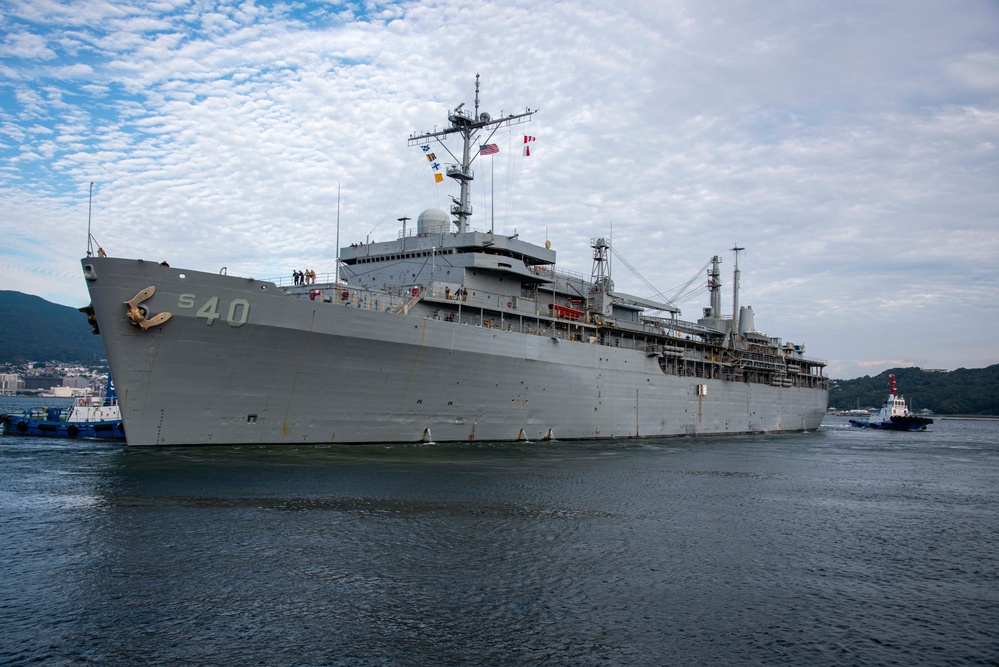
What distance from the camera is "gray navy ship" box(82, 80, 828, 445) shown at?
1820 centimetres

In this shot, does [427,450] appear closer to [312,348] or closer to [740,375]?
[312,348]

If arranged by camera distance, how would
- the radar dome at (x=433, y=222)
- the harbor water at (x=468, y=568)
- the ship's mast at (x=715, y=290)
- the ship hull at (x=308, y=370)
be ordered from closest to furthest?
the harbor water at (x=468, y=568), the ship hull at (x=308, y=370), the radar dome at (x=433, y=222), the ship's mast at (x=715, y=290)

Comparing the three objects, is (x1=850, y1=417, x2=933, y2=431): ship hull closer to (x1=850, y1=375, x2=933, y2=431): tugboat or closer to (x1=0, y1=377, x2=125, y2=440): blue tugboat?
(x1=850, y1=375, x2=933, y2=431): tugboat

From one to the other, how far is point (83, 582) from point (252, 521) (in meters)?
3.50

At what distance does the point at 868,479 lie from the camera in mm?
22047

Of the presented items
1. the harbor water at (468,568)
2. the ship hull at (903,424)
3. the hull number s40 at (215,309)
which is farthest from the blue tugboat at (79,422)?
the ship hull at (903,424)

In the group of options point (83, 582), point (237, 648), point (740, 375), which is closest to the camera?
point (237, 648)

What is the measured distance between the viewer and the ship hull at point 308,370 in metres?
18.0

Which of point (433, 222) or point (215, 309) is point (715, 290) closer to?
point (433, 222)

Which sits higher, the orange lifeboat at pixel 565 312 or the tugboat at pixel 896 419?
the orange lifeboat at pixel 565 312

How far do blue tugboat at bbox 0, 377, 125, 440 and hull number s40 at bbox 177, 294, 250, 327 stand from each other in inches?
574

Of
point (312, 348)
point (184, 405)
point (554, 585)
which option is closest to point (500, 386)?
point (312, 348)

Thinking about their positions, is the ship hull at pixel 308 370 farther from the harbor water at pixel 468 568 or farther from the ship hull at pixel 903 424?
Result: the ship hull at pixel 903 424

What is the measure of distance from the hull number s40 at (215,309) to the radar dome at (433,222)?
441 inches
